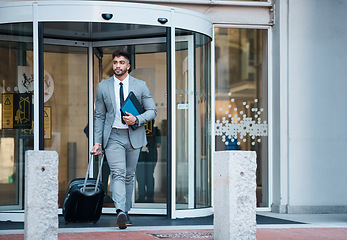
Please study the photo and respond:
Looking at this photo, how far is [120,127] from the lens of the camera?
7.27 meters

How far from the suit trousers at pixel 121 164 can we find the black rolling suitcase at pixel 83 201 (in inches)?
14.3

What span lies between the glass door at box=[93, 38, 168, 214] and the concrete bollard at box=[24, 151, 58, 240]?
4.08 meters

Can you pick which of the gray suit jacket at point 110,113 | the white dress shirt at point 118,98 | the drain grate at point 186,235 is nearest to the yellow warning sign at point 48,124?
the gray suit jacket at point 110,113

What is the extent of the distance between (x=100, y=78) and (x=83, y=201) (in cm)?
300

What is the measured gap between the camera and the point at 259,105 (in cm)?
1021

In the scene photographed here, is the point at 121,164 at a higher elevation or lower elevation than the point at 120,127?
lower

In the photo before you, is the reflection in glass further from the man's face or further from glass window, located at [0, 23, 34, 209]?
the man's face

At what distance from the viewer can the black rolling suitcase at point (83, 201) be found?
7.49m

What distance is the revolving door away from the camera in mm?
8305

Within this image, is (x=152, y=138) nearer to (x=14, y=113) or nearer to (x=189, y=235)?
(x=14, y=113)

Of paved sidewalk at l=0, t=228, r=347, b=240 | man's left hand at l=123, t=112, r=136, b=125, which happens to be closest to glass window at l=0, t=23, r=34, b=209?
man's left hand at l=123, t=112, r=136, b=125

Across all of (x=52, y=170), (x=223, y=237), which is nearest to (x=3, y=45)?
(x=52, y=170)

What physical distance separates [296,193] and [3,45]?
16.5ft

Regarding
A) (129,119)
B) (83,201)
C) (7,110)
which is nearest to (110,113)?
(129,119)
